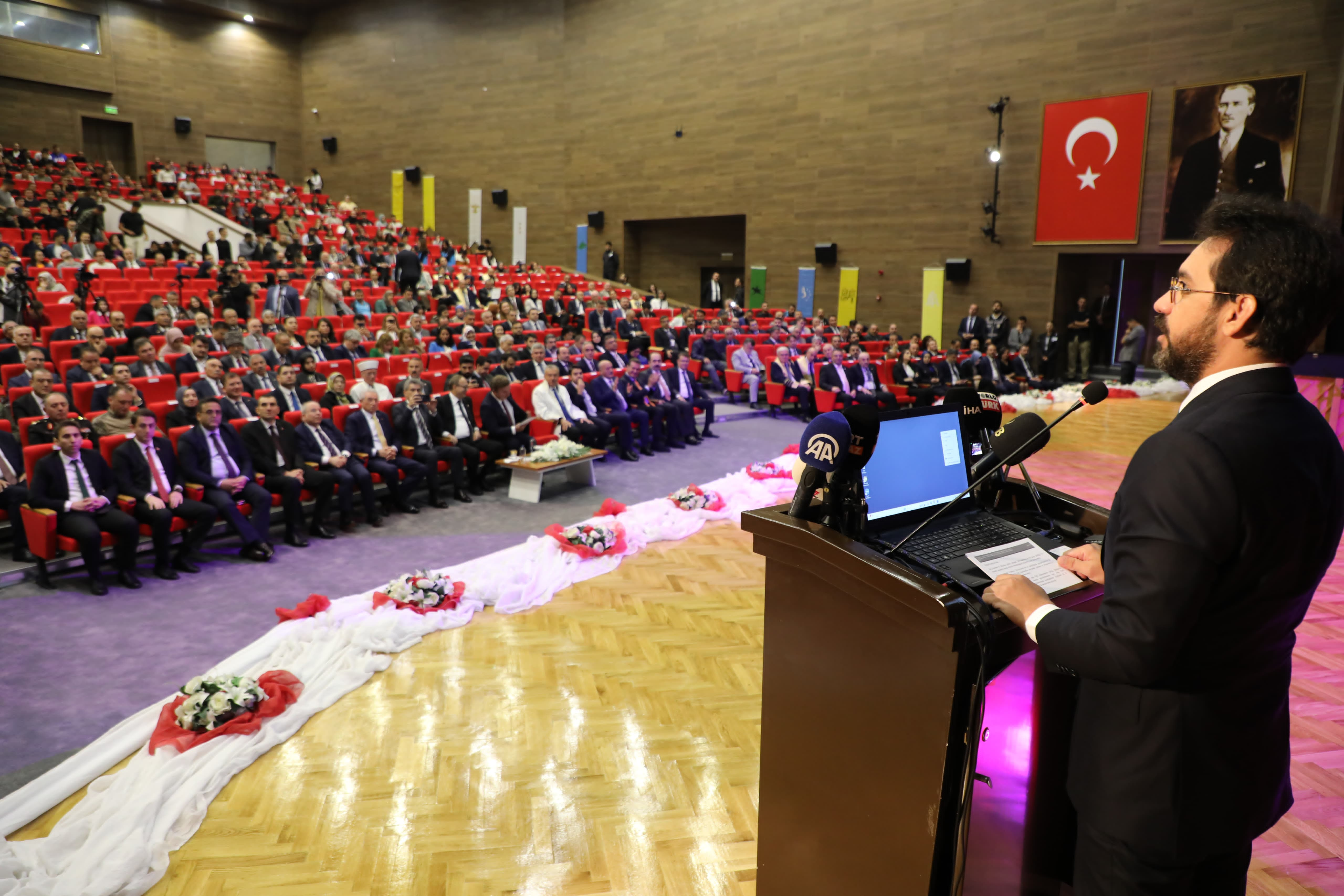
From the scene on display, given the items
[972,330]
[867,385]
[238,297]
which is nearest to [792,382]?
[867,385]

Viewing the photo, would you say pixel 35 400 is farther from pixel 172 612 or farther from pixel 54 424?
pixel 172 612

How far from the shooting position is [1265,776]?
3.90 ft

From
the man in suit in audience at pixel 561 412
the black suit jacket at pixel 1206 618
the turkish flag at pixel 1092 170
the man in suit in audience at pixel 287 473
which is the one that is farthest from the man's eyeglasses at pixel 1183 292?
the turkish flag at pixel 1092 170

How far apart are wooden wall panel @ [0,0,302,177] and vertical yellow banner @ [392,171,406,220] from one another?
3429 mm

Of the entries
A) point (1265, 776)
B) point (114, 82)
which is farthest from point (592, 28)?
point (1265, 776)

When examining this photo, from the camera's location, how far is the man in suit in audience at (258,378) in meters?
6.45

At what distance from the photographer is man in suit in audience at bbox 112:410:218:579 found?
4434mm

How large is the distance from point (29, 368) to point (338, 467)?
7.53 feet

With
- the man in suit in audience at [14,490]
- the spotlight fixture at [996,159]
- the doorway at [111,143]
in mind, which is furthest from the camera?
the doorway at [111,143]

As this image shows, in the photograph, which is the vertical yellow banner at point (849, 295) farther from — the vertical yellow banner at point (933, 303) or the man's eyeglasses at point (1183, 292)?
the man's eyeglasses at point (1183, 292)

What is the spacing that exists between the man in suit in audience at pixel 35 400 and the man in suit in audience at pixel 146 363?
124 centimetres

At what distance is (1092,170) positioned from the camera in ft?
39.7

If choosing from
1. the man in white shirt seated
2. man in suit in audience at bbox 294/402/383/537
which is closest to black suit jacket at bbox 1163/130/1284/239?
the man in white shirt seated

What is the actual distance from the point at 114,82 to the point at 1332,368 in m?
21.9
